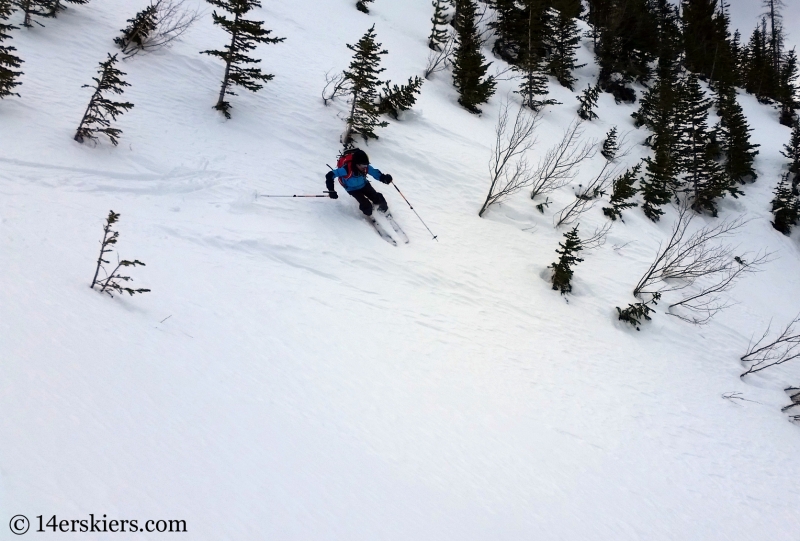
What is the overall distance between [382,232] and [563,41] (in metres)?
24.8

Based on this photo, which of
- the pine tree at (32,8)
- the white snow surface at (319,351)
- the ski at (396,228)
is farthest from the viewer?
the pine tree at (32,8)

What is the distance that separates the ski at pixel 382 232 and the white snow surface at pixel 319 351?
0.40 metres

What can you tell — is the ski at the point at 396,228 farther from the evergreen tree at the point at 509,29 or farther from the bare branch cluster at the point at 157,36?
the evergreen tree at the point at 509,29

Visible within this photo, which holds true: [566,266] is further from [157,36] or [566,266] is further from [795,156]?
[795,156]

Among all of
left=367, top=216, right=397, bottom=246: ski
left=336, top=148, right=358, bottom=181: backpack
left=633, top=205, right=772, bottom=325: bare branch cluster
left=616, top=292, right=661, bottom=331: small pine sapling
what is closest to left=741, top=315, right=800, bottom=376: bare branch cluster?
left=633, top=205, right=772, bottom=325: bare branch cluster

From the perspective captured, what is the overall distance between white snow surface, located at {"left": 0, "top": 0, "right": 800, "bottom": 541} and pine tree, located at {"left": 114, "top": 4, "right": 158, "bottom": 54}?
0.46 meters

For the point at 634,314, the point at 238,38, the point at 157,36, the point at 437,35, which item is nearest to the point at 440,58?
the point at 437,35

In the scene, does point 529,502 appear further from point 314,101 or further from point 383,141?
point 314,101

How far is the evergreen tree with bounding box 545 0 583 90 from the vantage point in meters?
25.9

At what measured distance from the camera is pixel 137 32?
485 inches

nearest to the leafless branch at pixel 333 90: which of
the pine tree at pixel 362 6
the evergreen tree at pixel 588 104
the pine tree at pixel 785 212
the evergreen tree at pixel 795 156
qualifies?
the pine tree at pixel 362 6

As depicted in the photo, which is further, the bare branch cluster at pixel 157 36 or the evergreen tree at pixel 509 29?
the evergreen tree at pixel 509 29

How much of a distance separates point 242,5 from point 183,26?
4.84 meters

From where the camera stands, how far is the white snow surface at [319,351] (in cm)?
307
